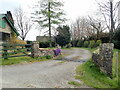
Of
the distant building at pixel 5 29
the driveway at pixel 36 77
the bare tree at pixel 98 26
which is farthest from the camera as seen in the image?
the bare tree at pixel 98 26

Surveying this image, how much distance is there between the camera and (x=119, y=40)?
16.2m

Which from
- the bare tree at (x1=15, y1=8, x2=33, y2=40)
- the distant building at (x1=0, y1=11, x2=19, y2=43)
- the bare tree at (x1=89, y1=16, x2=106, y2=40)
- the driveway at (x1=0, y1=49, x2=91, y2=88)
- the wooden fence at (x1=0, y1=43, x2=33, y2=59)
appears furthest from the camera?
the bare tree at (x1=15, y1=8, x2=33, y2=40)

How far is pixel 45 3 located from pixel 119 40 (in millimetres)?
12976

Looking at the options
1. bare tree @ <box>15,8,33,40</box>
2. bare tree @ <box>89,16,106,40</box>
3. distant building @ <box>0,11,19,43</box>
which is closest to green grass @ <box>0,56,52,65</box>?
distant building @ <box>0,11,19,43</box>

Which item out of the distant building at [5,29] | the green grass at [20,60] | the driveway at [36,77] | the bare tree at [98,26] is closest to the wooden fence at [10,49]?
the green grass at [20,60]

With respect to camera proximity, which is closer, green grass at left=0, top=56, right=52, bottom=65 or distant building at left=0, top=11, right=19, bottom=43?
green grass at left=0, top=56, right=52, bottom=65

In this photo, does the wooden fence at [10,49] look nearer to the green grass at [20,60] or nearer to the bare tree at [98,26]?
the green grass at [20,60]

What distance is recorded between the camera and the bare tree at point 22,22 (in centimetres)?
3348

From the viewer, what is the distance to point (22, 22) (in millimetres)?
35000

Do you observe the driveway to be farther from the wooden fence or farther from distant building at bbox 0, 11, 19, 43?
distant building at bbox 0, 11, 19, 43

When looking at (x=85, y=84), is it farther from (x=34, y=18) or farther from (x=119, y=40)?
(x=34, y=18)

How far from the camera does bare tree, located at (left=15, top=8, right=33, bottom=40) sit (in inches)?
1318

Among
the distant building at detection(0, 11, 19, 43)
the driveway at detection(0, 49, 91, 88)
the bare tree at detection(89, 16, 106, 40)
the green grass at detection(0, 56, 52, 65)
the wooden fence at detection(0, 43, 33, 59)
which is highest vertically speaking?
the bare tree at detection(89, 16, 106, 40)

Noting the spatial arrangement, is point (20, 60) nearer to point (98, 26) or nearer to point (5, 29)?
point (5, 29)
